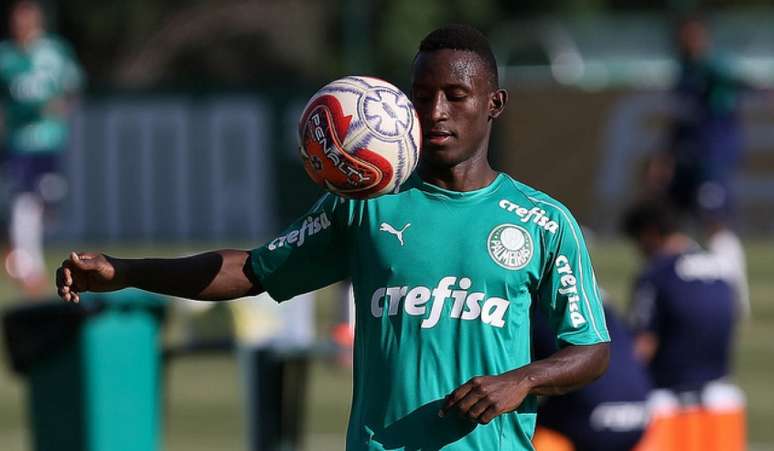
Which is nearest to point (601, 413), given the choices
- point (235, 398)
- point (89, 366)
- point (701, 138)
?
point (89, 366)

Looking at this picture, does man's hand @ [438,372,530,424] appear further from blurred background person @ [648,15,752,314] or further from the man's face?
blurred background person @ [648,15,752,314]

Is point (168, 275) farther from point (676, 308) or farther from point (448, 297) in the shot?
point (676, 308)

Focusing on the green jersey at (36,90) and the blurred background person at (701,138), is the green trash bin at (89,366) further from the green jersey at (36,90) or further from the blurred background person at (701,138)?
the green jersey at (36,90)

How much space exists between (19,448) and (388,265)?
6219mm

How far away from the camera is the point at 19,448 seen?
999 cm

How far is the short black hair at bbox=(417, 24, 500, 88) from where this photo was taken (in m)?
4.24

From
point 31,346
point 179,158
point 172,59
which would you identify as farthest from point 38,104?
point 172,59

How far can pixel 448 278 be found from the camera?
4227mm

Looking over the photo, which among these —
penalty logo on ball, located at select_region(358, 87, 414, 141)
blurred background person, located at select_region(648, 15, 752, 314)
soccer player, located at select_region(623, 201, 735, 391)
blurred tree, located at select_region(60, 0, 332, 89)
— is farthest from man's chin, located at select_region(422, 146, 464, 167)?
blurred tree, located at select_region(60, 0, 332, 89)

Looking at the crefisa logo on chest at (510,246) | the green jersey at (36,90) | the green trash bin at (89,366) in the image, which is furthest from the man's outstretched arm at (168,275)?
the green jersey at (36,90)

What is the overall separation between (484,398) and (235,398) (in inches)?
311

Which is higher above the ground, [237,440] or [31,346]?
[31,346]

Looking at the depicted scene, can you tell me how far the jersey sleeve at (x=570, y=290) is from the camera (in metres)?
4.29

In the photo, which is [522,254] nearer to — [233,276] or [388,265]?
[388,265]
